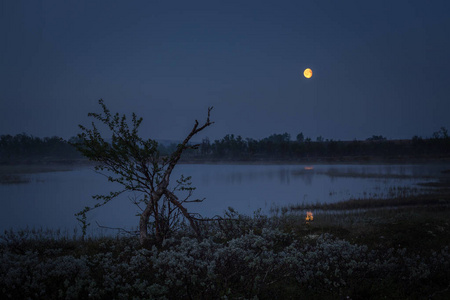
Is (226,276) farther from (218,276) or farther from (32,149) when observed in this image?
(32,149)

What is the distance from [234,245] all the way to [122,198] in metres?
32.2

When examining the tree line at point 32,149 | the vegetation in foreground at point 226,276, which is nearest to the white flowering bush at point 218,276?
the vegetation in foreground at point 226,276

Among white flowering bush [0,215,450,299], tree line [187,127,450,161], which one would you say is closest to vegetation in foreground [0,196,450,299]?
white flowering bush [0,215,450,299]

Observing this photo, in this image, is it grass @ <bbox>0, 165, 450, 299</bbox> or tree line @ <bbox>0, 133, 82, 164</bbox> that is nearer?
grass @ <bbox>0, 165, 450, 299</bbox>

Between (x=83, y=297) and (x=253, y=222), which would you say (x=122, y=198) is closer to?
(x=253, y=222)

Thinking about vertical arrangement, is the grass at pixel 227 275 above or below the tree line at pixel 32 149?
below

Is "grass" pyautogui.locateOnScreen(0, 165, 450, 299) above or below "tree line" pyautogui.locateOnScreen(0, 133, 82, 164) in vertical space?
below

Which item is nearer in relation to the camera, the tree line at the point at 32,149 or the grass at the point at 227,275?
the grass at the point at 227,275

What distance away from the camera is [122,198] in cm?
3622

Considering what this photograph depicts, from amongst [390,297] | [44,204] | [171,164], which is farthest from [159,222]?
[44,204]

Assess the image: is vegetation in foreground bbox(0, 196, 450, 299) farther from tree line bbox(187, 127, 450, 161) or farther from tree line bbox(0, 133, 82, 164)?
tree line bbox(0, 133, 82, 164)

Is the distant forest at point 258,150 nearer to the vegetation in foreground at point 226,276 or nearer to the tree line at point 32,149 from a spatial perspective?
the tree line at point 32,149

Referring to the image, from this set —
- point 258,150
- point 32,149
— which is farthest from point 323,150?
point 32,149

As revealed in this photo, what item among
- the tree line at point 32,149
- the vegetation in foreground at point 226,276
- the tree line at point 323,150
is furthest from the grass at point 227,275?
the tree line at point 32,149
